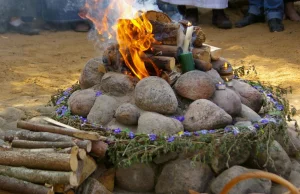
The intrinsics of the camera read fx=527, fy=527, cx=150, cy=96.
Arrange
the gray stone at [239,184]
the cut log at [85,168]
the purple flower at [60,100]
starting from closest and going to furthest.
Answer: the cut log at [85,168] → the gray stone at [239,184] → the purple flower at [60,100]

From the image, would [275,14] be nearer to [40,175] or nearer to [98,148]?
[98,148]

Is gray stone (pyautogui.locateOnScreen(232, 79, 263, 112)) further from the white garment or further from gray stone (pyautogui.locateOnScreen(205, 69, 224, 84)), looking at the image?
the white garment

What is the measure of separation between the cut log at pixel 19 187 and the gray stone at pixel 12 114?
1625 millimetres

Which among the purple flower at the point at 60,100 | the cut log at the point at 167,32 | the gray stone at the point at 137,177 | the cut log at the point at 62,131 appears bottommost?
the gray stone at the point at 137,177

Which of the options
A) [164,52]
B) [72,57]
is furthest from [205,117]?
[72,57]

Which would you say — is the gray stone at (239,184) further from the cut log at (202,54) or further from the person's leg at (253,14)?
the person's leg at (253,14)

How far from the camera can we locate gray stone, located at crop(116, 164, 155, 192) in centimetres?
358

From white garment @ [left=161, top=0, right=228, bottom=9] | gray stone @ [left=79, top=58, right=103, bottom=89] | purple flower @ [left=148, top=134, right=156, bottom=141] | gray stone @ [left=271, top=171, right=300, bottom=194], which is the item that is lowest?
gray stone @ [left=271, top=171, right=300, bottom=194]

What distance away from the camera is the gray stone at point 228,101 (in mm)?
3930


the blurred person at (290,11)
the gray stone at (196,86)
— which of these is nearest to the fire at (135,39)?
the gray stone at (196,86)

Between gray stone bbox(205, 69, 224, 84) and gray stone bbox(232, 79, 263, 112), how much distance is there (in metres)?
0.18

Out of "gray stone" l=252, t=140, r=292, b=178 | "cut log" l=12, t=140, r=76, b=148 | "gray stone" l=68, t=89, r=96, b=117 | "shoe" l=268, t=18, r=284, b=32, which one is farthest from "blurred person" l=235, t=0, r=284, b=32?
"cut log" l=12, t=140, r=76, b=148

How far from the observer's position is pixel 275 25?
27.6 ft

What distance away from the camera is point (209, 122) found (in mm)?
3705
